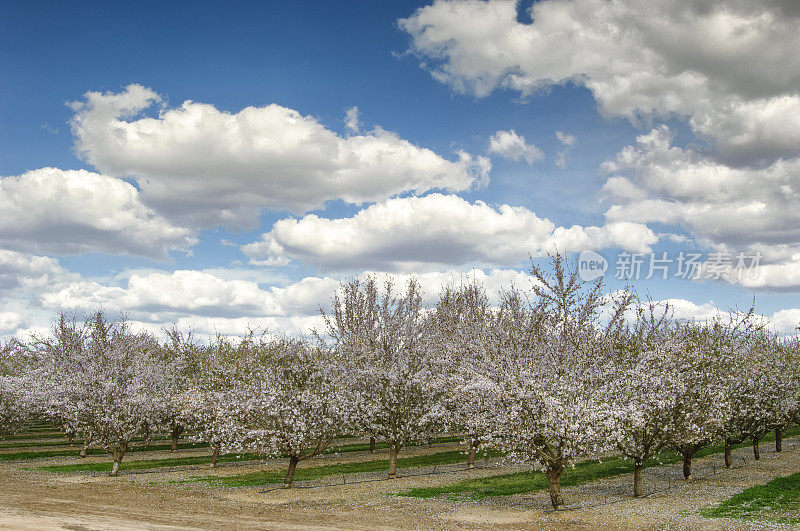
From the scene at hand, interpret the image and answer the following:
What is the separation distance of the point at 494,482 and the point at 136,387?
19122mm

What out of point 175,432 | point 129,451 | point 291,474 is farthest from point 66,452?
point 291,474

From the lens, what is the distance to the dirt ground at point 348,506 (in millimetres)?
19016

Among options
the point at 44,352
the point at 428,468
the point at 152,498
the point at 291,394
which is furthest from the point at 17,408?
the point at 428,468

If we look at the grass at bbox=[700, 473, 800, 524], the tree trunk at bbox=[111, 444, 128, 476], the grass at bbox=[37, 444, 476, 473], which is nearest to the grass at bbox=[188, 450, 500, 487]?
the grass at bbox=[37, 444, 476, 473]

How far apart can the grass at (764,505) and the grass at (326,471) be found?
15.7m

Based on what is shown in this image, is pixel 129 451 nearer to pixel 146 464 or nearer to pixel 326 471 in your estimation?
pixel 146 464

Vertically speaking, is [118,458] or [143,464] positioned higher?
[118,458]

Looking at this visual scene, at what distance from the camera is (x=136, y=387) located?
30172mm

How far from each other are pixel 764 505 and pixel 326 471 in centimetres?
2072

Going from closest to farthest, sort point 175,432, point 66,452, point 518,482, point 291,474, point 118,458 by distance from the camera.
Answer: point 518,482 → point 291,474 → point 118,458 → point 66,452 → point 175,432

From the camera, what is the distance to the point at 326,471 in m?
31.7

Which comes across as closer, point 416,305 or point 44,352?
point 416,305

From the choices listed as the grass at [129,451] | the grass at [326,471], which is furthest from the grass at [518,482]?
the grass at [129,451]

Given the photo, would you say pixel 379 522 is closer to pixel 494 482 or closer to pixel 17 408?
pixel 494 482
